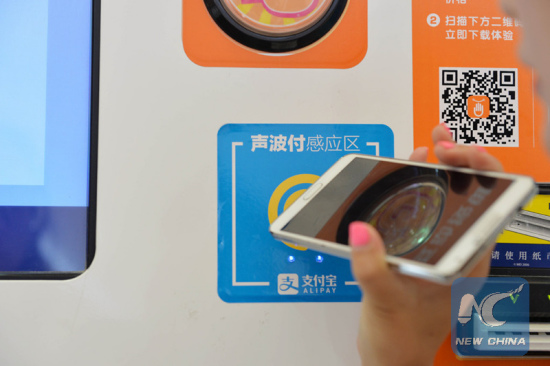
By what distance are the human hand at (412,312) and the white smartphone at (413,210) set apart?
2 cm

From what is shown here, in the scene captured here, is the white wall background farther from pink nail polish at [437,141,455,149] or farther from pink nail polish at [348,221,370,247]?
pink nail polish at [348,221,370,247]

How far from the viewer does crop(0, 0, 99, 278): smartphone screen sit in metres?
0.63

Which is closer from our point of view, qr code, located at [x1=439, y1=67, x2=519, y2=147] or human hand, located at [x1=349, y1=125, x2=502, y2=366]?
human hand, located at [x1=349, y1=125, x2=502, y2=366]

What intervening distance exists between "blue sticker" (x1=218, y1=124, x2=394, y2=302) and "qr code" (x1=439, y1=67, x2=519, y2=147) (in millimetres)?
97

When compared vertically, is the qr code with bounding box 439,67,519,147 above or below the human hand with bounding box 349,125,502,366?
above

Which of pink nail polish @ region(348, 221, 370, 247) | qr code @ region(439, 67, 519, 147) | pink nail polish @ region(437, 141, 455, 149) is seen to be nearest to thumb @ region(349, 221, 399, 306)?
pink nail polish @ region(348, 221, 370, 247)

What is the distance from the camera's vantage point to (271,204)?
624mm

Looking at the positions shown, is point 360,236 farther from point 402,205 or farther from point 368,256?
point 402,205

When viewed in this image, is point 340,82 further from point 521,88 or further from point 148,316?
point 148,316

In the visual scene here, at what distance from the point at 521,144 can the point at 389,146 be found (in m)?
0.18

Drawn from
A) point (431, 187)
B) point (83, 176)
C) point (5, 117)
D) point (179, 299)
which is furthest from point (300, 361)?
point (5, 117)

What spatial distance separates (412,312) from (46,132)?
53cm

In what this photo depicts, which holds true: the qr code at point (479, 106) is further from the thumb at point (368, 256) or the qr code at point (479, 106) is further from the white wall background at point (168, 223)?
the thumb at point (368, 256)

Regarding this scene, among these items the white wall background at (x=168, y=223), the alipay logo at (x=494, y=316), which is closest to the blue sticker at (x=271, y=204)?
the white wall background at (x=168, y=223)
